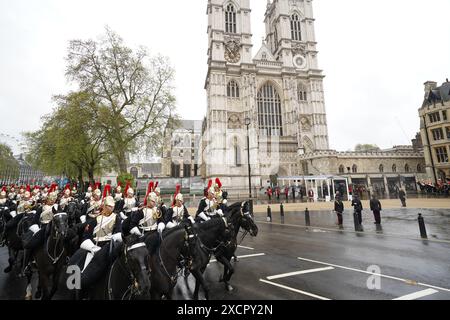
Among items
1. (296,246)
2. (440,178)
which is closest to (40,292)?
(296,246)

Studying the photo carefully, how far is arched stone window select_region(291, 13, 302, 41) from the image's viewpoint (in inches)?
1981

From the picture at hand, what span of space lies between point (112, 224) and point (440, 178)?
44.4 m

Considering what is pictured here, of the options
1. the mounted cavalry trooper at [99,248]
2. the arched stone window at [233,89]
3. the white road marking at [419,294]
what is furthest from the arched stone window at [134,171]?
the white road marking at [419,294]

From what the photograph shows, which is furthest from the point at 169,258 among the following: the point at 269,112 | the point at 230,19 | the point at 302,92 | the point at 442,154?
the point at 230,19

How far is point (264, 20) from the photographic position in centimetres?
5988

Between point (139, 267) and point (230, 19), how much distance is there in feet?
182

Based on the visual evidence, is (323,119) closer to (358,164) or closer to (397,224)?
(358,164)

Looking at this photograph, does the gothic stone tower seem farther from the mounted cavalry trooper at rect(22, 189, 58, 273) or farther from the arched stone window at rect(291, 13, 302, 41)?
the mounted cavalry trooper at rect(22, 189, 58, 273)

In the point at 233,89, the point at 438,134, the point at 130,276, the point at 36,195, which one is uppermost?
the point at 233,89

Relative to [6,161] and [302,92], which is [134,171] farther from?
[302,92]

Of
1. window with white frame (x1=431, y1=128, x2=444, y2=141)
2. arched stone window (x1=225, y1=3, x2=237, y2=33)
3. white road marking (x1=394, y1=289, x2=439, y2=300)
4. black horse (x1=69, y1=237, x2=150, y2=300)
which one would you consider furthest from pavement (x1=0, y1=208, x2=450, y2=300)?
arched stone window (x1=225, y1=3, x2=237, y2=33)

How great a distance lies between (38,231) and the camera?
4.81 meters

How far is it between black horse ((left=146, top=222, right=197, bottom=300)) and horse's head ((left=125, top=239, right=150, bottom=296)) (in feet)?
3.07

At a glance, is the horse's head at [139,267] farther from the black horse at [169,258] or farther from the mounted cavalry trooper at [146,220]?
the mounted cavalry trooper at [146,220]
